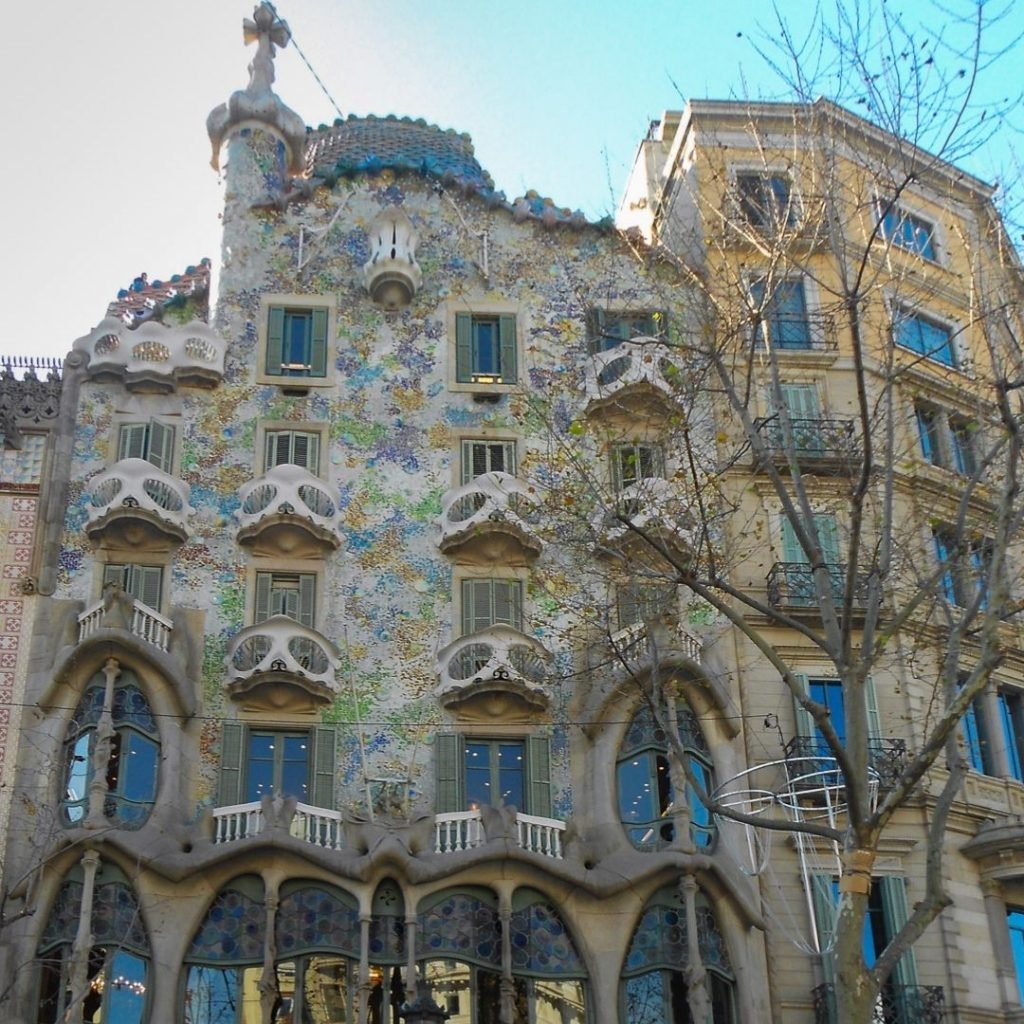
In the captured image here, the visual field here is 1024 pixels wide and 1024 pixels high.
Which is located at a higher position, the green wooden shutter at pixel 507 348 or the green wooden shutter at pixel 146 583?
the green wooden shutter at pixel 507 348

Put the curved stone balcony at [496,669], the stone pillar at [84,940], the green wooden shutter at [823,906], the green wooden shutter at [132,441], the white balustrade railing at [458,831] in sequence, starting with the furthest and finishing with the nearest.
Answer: the green wooden shutter at [132,441] → the curved stone balcony at [496,669] → the green wooden shutter at [823,906] → the white balustrade railing at [458,831] → the stone pillar at [84,940]

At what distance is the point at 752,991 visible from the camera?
22.8 metres

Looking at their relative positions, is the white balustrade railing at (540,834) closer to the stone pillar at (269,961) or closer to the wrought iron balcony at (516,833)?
the wrought iron balcony at (516,833)

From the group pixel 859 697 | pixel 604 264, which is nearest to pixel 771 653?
pixel 859 697

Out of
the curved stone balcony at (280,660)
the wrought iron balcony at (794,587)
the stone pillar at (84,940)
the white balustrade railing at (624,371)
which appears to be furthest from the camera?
the white balustrade railing at (624,371)

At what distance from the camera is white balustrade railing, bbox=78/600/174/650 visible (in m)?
24.1

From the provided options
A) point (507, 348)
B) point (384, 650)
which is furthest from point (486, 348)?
point (384, 650)

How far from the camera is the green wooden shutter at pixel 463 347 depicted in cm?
2822

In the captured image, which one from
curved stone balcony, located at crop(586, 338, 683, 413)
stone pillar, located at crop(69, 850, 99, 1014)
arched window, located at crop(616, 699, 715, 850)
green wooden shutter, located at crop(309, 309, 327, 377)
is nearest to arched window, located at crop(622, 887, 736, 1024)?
arched window, located at crop(616, 699, 715, 850)

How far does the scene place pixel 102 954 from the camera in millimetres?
21859

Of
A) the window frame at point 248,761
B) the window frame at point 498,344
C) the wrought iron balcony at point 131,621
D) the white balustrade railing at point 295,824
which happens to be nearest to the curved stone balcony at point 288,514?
the wrought iron balcony at point 131,621

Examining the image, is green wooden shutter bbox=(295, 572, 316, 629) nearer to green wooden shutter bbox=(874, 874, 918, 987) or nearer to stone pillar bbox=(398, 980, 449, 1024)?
stone pillar bbox=(398, 980, 449, 1024)

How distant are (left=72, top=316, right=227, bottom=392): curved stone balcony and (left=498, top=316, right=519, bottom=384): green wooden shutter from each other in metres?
4.89

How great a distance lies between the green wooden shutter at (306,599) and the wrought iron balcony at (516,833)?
4057 mm
